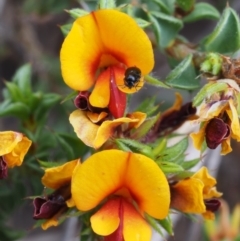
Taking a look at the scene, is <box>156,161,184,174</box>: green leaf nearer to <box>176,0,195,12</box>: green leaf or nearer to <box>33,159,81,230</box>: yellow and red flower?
<box>33,159,81,230</box>: yellow and red flower

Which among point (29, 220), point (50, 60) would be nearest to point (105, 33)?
point (50, 60)

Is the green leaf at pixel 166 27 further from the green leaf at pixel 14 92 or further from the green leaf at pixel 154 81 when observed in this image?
the green leaf at pixel 14 92

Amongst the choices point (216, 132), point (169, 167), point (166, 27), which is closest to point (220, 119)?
point (216, 132)

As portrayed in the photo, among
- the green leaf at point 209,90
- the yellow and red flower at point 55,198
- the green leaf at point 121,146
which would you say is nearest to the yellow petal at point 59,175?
the yellow and red flower at point 55,198

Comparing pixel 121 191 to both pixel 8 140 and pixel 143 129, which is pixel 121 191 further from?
pixel 8 140

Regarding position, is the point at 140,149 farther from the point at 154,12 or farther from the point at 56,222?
the point at 154,12

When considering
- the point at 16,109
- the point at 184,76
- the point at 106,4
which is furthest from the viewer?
the point at 16,109
